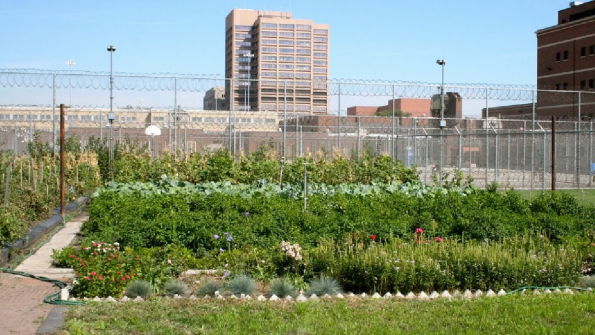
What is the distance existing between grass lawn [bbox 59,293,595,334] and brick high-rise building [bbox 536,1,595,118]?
151ft

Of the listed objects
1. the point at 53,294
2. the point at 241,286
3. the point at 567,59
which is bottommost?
the point at 53,294

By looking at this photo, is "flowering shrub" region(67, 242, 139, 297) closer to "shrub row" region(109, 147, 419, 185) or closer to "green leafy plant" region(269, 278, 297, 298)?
"green leafy plant" region(269, 278, 297, 298)

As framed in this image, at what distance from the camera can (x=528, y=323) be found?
6375 mm

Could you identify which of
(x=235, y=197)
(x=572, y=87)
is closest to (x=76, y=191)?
(x=235, y=197)

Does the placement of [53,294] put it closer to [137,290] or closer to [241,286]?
[137,290]

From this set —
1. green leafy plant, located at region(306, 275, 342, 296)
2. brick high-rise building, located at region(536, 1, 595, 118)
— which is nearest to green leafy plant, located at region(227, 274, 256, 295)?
green leafy plant, located at region(306, 275, 342, 296)

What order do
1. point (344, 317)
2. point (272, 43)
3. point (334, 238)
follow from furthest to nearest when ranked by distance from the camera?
point (272, 43) → point (334, 238) → point (344, 317)

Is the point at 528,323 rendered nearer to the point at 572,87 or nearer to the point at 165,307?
the point at 165,307

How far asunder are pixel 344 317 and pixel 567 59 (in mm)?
54414

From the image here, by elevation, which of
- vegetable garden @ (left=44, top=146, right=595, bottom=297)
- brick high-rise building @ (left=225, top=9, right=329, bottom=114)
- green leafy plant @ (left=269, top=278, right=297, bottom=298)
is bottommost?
green leafy plant @ (left=269, top=278, right=297, bottom=298)

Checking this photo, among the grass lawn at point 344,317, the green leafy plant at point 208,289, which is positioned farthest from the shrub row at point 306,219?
the grass lawn at point 344,317

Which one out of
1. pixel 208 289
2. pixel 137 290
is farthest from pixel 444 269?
pixel 137 290

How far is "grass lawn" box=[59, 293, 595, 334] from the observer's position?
6.18 metres

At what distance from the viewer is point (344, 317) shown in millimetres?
6594
